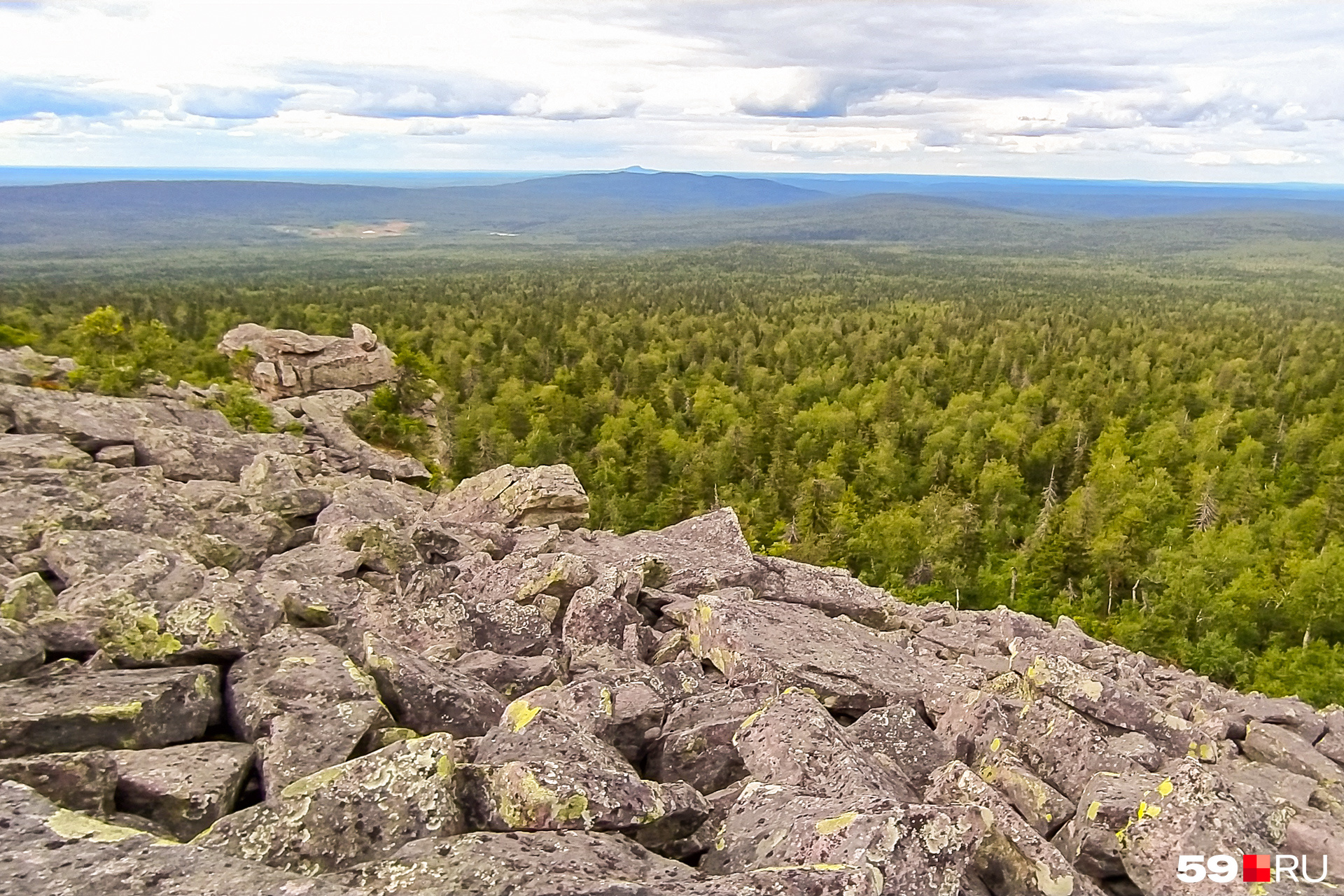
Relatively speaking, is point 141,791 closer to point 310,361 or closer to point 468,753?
point 468,753

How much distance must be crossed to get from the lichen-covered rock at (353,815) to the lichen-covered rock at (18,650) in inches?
151

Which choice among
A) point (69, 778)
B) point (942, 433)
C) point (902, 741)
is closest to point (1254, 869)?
point (902, 741)

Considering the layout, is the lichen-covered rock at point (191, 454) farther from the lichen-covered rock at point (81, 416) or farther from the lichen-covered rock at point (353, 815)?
the lichen-covered rock at point (353, 815)

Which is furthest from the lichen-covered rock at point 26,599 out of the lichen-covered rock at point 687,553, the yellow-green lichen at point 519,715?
the lichen-covered rock at point 687,553

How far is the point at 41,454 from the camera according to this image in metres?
17.0

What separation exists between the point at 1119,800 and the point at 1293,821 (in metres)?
2.66

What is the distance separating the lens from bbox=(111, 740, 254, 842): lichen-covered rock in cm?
724

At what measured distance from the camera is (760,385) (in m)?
83.2

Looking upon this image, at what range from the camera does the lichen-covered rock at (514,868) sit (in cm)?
621

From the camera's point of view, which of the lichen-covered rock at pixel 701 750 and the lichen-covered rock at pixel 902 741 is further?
the lichen-covered rock at pixel 902 741

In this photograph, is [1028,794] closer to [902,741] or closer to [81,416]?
[902,741]

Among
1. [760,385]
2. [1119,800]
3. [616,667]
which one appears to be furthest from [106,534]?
[760,385]

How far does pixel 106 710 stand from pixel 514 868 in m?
4.59

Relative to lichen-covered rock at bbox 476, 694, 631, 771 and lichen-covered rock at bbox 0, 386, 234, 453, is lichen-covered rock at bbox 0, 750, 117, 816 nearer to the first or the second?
lichen-covered rock at bbox 476, 694, 631, 771
